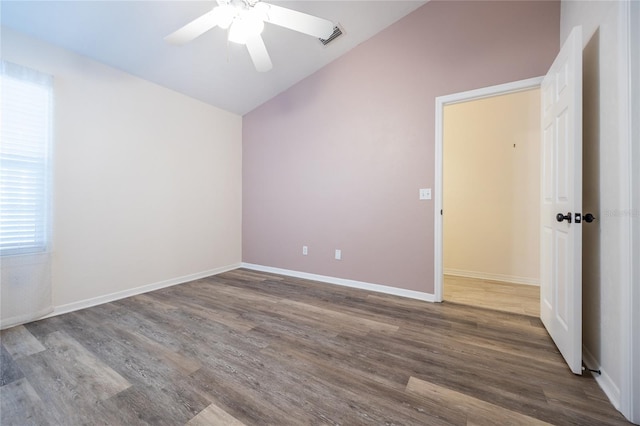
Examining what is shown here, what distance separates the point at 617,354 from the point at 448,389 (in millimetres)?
814

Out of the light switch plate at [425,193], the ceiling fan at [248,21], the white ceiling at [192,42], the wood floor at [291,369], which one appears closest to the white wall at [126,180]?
the white ceiling at [192,42]

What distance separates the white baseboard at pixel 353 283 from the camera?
2.60m

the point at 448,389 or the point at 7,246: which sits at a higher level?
the point at 7,246

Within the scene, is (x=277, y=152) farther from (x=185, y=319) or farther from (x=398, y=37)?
(x=185, y=319)

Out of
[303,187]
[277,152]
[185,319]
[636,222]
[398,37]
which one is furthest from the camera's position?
[277,152]

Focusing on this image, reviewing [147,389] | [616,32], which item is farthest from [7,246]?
[616,32]

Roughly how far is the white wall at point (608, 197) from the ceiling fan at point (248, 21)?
5.02ft

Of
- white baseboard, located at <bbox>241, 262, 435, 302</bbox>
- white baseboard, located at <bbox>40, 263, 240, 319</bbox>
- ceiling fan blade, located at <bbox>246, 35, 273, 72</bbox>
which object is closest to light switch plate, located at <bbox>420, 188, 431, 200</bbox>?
white baseboard, located at <bbox>241, 262, 435, 302</bbox>

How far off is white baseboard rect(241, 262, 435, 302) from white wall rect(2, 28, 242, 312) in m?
0.73

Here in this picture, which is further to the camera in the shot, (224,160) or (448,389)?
(224,160)

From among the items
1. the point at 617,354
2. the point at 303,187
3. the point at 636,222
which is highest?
the point at 303,187

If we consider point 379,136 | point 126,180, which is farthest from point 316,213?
point 126,180

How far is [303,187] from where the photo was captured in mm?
3412

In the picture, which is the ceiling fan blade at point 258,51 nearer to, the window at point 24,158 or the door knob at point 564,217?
the window at point 24,158
